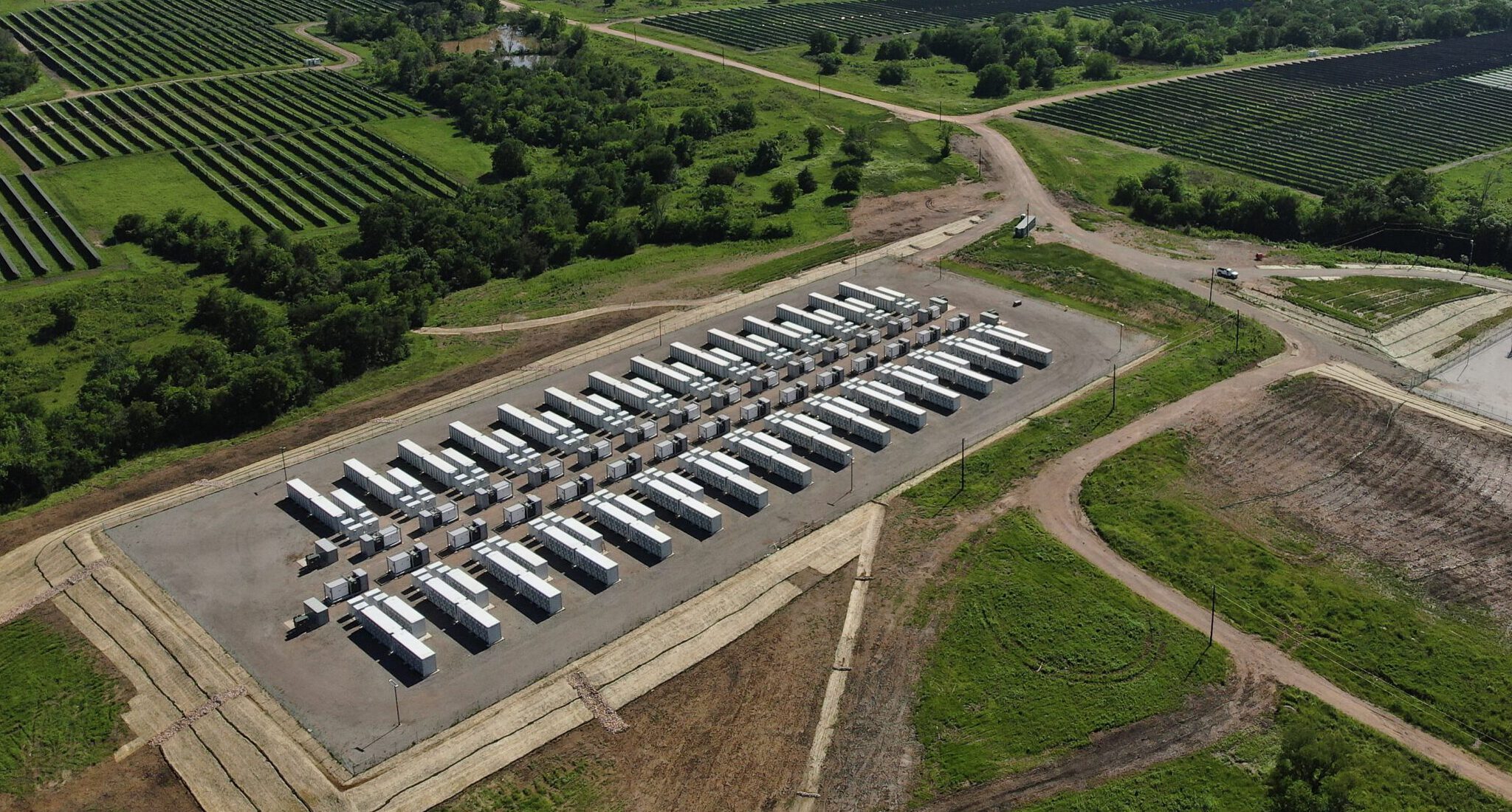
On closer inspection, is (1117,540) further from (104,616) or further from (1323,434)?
(104,616)

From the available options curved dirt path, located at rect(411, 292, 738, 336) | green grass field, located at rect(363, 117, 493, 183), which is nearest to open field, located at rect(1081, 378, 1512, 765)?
curved dirt path, located at rect(411, 292, 738, 336)

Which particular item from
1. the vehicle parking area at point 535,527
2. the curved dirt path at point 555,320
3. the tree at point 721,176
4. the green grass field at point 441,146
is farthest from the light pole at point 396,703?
the green grass field at point 441,146

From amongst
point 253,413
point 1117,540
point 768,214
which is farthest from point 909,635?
point 768,214

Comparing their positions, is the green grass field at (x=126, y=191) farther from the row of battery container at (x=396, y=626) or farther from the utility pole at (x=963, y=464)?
the utility pole at (x=963, y=464)

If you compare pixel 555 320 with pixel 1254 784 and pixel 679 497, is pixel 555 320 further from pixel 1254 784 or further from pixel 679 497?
pixel 1254 784

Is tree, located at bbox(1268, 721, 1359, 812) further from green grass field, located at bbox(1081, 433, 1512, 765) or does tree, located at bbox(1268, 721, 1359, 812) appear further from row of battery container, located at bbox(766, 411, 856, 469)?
row of battery container, located at bbox(766, 411, 856, 469)

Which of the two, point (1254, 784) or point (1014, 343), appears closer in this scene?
point (1254, 784)

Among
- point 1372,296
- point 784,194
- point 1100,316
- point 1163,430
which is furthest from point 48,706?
point 1372,296
